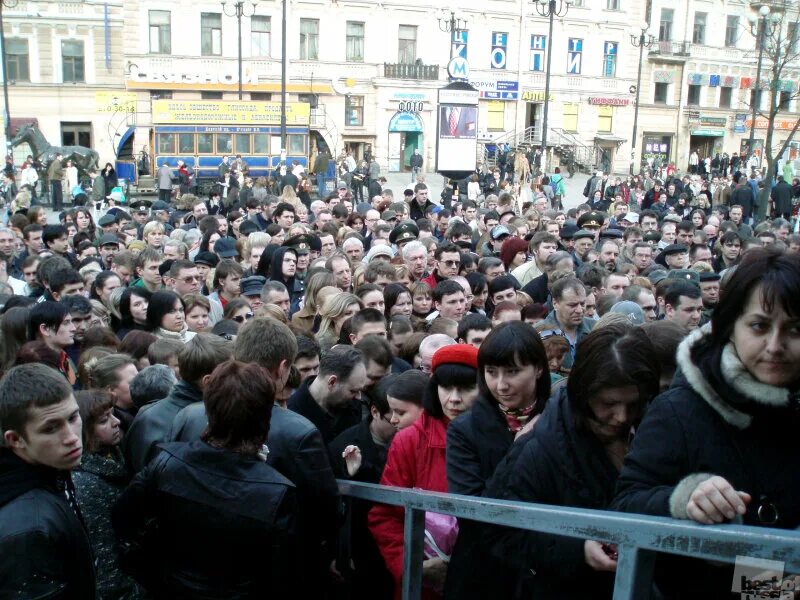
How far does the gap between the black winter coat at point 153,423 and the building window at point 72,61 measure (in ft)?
135

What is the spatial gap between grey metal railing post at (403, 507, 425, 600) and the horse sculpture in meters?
28.7

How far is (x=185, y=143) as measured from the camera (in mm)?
30859

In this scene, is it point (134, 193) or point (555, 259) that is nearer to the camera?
point (555, 259)

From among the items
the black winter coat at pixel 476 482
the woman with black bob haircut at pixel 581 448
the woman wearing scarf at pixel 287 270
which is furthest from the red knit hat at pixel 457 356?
the woman wearing scarf at pixel 287 270

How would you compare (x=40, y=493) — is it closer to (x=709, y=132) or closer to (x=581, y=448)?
(x=581, y=448)

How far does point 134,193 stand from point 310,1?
1642 centimetres

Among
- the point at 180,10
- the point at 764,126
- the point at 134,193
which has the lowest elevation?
the point at 134,193

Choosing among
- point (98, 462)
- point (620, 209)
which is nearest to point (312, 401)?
point (98, 462)

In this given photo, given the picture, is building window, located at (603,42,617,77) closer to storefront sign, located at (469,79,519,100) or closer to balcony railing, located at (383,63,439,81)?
storefront sign, located at (469,79,519,100)

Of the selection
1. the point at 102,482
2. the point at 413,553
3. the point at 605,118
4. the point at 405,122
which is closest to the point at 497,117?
the point at 405,122

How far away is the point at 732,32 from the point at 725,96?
13.2 ft

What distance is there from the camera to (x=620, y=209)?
1672 centimetres

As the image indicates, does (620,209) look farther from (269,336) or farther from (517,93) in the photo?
(517,93)

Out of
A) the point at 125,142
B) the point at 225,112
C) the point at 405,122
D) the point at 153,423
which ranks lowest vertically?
the point at 153,423
